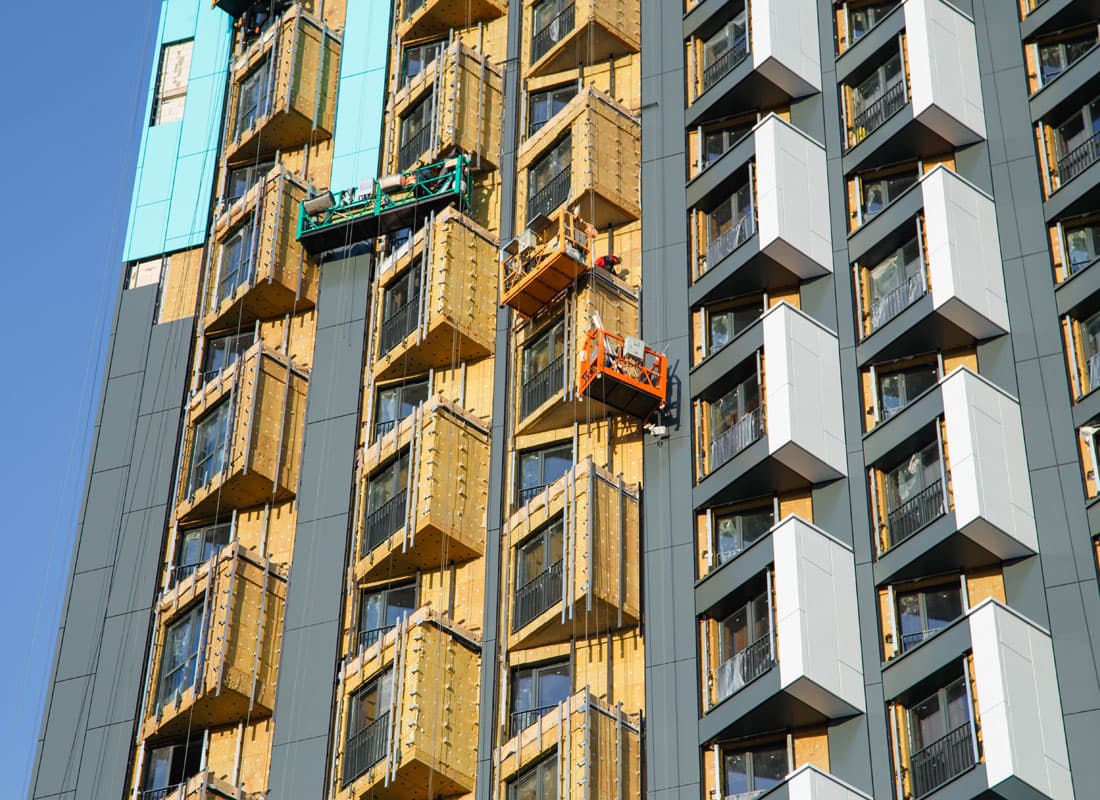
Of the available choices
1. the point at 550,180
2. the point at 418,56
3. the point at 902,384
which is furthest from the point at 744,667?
the point at 418,56

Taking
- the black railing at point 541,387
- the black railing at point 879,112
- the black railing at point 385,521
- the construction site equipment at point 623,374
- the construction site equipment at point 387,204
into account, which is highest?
the construction site equipment at point 387,204

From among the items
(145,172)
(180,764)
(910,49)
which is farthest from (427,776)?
(145,172)

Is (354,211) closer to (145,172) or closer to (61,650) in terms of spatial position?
(145,172)

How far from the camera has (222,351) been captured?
208ft

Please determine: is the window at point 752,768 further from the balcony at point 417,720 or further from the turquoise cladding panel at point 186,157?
the turquoise cladding panel at point 186,157

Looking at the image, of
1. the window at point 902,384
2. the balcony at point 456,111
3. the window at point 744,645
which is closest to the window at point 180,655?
the window at point 744,645

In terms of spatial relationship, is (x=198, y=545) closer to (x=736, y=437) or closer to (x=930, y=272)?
(x=736, y=437)

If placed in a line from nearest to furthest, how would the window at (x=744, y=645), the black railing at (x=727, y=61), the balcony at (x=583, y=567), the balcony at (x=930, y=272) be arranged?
the window at (x=744, y=645), the balcony at (x=930, y=272), the balcony at (x=583, y=567), the black railing at (x=727, y=61)

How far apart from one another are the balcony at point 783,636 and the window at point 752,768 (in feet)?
1.99

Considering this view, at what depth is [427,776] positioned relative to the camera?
49.3 metres

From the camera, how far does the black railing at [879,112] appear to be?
179 feet

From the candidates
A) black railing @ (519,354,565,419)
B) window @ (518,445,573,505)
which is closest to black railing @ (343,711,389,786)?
window @ (518,445,573,505)

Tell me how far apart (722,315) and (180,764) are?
63.3 feet

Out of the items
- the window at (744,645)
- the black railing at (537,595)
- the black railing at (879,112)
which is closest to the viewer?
the window at (744,645)
